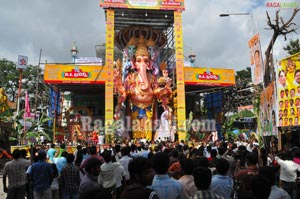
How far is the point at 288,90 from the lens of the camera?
12.0m

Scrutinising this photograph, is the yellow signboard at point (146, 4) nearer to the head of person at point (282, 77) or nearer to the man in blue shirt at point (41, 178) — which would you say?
the head of person at point (282, 77)

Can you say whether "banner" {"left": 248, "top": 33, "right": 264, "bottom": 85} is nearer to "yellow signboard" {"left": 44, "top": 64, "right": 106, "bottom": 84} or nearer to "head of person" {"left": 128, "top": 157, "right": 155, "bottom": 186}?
"head of person" {"left": 128, "top": 157, "right": 155, "bottom": 186}

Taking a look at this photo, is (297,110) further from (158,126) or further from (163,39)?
(163,39)

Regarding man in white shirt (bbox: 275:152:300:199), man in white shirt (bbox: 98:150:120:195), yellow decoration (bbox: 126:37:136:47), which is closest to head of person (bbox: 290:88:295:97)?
man in white shirt (bbox: 275:152:300:199)

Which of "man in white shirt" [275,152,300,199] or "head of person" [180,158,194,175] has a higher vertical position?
→ "head of person" [180,158,194,175]

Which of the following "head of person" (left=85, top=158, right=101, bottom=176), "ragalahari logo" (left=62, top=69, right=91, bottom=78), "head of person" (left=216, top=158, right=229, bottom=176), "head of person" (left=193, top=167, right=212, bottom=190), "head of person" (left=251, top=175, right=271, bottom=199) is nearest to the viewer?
"head of person" (left=251, top=175, right=271, bottom=199)

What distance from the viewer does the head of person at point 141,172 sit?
2.77m

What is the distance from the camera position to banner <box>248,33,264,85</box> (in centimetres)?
1038

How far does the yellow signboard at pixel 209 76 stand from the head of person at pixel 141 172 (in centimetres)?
2104

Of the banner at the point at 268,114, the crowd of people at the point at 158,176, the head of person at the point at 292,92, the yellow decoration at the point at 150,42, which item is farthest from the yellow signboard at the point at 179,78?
the crowd of people at the point at 158,176

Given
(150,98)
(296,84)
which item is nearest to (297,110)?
(296,84)

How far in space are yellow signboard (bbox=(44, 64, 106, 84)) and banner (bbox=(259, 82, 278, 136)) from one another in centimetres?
1310

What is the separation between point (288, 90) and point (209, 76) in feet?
40.6

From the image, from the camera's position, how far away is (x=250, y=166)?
4.26 meters
